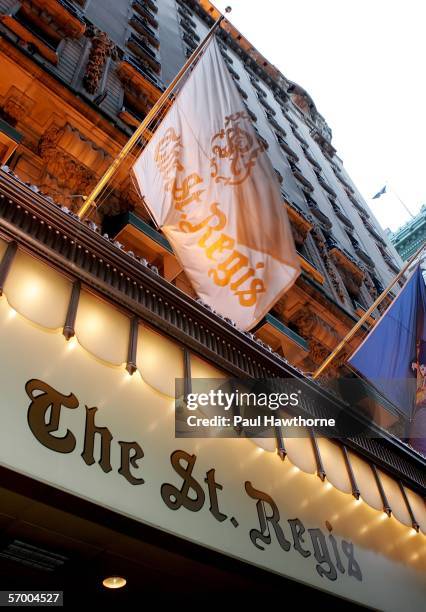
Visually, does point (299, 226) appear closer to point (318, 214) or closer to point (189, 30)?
point (318, 214)

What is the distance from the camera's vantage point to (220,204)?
6543 mm

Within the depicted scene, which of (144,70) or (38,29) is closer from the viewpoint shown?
(38,29)

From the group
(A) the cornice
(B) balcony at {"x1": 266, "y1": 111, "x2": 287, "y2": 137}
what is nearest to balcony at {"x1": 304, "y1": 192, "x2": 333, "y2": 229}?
(B) balcony at {"x1": 266, "y1": 111, "x2": 287, "y2": 137}

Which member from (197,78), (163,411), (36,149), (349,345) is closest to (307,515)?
(163,411)

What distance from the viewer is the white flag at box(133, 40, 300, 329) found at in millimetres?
6195

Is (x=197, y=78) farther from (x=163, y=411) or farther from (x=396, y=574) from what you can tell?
(x=396, y=574)

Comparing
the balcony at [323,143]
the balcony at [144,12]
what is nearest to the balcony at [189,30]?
the balcony at [144,12]

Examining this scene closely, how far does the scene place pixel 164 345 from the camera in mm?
5906

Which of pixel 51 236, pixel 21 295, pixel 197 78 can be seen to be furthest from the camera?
pixel 197 78

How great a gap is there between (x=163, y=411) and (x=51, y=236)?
2193mm

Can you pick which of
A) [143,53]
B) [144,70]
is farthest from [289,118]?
[144,70]

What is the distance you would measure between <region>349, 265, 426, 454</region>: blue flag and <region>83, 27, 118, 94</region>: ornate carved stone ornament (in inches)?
360

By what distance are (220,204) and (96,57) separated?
9896 millimetres

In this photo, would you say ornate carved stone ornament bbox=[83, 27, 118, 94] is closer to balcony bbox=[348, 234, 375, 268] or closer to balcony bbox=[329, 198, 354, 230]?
balcony bbox=[348, 234, 375, 268]
